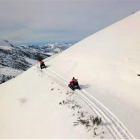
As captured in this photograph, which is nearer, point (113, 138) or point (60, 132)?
point (113, 138)

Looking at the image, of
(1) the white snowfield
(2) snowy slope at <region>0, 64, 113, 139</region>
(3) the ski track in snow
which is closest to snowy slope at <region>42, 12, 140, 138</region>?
(1) the white snowfield

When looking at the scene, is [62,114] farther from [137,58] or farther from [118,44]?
[118,44]

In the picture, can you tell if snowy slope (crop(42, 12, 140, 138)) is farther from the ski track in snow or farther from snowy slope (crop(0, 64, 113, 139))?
snowy slope (crop(0, 64, 113, 139))

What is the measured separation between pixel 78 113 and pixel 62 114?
189 centimetres

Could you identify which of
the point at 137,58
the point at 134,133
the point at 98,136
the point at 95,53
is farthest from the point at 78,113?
the point at 95,53

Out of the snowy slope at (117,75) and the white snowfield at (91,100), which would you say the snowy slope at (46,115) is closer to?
the white snowfield at (91,100)

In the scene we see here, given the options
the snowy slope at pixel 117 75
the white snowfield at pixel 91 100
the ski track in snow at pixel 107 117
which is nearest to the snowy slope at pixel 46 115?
the white snowfield at pixel 91 100

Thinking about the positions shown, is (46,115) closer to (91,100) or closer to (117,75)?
(91,100)

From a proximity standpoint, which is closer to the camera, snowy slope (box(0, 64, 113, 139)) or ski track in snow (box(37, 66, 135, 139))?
ski track in snow (box(37, 66, 135, 139))

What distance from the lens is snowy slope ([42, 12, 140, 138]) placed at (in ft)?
37.6

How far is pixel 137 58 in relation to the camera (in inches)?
691

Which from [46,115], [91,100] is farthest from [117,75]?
[46,115]

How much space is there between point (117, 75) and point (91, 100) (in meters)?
6.22

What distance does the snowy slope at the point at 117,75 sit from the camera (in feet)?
37.6
